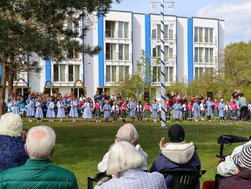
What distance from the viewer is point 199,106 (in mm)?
42969

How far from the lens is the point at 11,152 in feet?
Result: 20.7

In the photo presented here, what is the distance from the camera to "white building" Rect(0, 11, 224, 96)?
75.5 metres

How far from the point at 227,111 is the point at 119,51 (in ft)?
126

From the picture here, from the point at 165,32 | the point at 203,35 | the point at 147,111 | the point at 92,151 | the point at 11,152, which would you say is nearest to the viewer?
the point at 11,152

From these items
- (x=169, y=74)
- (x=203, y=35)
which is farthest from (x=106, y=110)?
(x=203, y=35)

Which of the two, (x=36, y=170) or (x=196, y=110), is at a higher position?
(x=36, y=170)

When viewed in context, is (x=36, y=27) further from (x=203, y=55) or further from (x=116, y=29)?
(x=203, y=55)

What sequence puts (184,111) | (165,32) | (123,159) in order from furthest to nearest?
(165,32), (184,111), (123,159)

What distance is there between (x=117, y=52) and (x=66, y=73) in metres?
9.25

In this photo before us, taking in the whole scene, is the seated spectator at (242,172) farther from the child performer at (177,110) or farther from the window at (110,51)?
the window at (110,51)

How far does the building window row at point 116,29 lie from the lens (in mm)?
79500

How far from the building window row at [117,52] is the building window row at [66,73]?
6.04 m

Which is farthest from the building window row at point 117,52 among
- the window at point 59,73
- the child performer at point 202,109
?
the child performer at point 202,109

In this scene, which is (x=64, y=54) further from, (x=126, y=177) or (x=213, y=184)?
(x=126, y=177)
